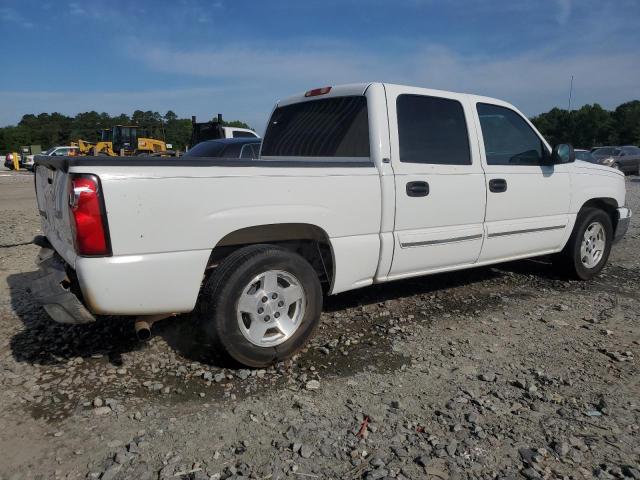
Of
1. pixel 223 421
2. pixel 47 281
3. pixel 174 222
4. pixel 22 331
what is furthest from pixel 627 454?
pixel 22 331

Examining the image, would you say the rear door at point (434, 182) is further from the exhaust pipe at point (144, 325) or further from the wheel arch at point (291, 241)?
the exhaust pipe at point (144, 325)

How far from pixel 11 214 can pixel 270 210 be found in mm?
10510

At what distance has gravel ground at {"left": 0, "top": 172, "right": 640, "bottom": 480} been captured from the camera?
97.4 inches

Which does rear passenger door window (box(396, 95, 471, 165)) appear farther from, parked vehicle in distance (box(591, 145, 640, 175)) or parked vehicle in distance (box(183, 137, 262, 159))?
parked vehicle in distance (box(591, 145, 640, 175))

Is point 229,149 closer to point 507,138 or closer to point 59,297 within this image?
point 507,138

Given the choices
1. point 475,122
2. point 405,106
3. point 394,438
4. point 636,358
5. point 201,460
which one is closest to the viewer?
point 201,460

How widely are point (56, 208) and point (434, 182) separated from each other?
2.74 meters

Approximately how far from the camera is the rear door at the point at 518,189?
4.56 meters

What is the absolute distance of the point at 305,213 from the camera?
3.42 m

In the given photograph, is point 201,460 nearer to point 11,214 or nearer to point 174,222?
point 174,222

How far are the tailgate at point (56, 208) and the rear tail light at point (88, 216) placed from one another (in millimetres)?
143

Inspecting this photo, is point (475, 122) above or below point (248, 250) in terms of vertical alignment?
above

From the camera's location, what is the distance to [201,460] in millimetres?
2477

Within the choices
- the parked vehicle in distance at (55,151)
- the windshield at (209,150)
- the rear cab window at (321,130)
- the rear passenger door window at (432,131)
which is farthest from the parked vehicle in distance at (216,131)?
the parked vehicle in distance at (55,151)
